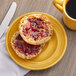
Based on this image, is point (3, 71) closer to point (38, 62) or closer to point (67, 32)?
point (38, 62)

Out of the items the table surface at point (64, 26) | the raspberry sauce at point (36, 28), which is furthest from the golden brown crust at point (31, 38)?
the table surface at point (64, 26)

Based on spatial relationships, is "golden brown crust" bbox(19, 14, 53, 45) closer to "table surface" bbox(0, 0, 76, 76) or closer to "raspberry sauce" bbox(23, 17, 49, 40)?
"raspberry sauce" bbox(23, 17, 49, 40)

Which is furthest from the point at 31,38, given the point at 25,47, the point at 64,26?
the point at 64,26

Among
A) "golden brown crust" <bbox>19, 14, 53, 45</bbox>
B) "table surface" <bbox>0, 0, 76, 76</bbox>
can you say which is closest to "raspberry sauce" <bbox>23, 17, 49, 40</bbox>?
"golden brown crust" <bbox>19, 14, 53, 45</bbox>

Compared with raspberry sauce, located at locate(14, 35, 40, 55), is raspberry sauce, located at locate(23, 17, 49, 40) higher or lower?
higher

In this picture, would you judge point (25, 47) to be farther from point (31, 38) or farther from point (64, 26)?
point (64, 26)

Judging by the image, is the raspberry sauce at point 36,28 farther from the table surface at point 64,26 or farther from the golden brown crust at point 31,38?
the table surface at point 64,26
